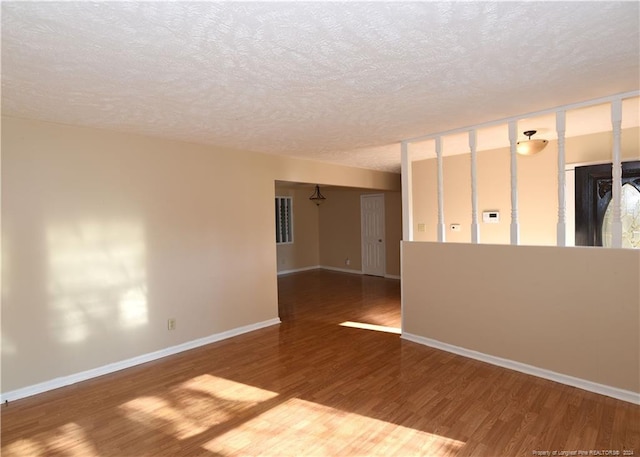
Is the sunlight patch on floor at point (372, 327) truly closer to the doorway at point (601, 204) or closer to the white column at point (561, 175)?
the white column at point (561, 175)

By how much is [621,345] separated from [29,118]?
526 cm

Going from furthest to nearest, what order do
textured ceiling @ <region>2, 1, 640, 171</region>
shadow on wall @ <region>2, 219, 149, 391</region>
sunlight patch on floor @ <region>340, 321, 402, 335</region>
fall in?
sunlight patch on floor @ <region>340, 321, 402, 335</region>, shadow on wall @ <region>2, 219, 149, 391</region>, textured ceiling @ <region>2, 1, 640, 171</region>

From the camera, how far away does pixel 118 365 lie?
344 centimetres

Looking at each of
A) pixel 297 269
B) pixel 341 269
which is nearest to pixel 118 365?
pixel 297 269

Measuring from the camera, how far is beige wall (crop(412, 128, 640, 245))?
13.1 ft

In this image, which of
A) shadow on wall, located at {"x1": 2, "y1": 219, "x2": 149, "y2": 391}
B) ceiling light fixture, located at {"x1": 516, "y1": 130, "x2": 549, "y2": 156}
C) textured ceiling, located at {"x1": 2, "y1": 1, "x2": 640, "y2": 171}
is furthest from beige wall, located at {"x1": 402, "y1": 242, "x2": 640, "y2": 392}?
shadow on wall, located at {"x1": 2, "y1": 219, "x2": 149, "y2": 391}

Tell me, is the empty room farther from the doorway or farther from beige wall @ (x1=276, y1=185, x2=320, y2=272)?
beige wall @ (x1=276, y1=185, x2=320, y2=272)

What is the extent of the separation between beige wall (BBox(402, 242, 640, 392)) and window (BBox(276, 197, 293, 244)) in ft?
17.5

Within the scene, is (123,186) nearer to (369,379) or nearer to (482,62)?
(369,379)

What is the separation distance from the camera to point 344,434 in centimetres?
232

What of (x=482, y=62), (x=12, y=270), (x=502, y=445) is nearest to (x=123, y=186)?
(x=12, y=270)

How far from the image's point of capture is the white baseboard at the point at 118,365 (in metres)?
2.91

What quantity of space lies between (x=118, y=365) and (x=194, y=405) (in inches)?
49.4

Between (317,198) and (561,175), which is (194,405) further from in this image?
(317,198)
